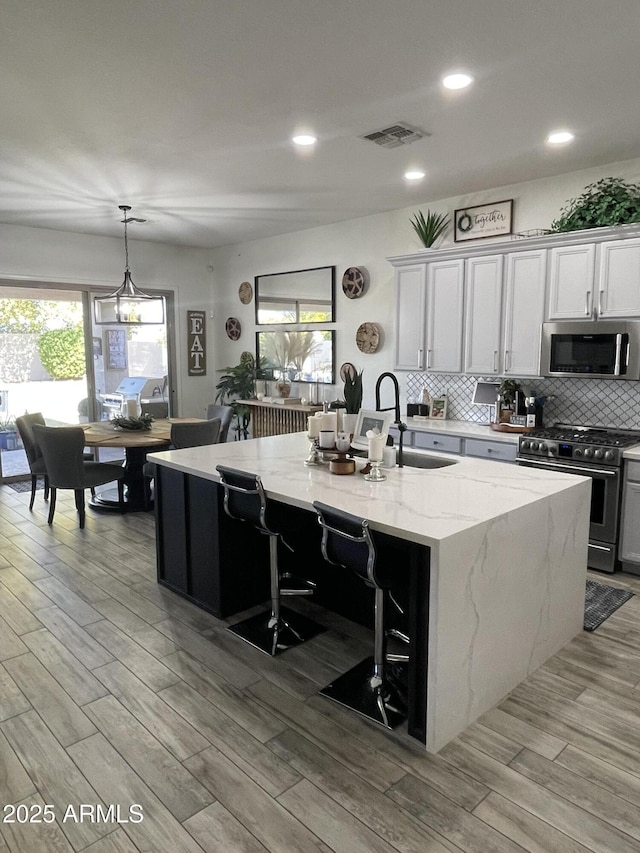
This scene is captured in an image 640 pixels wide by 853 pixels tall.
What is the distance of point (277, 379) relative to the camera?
24.1 feet

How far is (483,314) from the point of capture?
4828mm

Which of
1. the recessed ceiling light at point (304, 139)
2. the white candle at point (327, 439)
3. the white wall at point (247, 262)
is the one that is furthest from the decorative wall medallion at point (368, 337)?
the white candle at point (327, 439)

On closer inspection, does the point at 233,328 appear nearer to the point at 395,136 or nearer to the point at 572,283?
the point at 395,136

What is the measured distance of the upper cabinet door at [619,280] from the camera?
13.1 feet

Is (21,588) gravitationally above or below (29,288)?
below

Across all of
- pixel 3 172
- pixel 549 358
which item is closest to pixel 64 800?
pixel 549 358

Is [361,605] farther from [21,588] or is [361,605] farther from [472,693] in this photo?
[21,588]

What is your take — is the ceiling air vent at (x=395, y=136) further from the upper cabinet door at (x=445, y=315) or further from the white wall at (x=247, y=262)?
the upper cabinet door at (x=445, y=315)

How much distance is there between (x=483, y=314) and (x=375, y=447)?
2.27 m

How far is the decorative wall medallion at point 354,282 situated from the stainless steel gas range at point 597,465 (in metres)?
2.60

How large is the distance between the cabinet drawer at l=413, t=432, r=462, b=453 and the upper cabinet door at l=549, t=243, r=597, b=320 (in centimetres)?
120

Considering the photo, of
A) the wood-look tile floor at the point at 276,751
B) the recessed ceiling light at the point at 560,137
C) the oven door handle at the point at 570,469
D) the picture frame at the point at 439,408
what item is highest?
the recessed ceiling light at the point at 560,137

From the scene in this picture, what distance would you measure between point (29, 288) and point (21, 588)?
4.14 m

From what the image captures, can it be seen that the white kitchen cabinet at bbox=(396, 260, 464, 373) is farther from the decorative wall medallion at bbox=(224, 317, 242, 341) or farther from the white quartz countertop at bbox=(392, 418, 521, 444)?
the decorative wall medallion at bbox=(224, 317, 242, 341)
